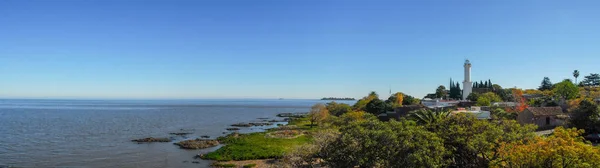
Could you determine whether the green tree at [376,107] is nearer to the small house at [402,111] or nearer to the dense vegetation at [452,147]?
the small house at [402,111]

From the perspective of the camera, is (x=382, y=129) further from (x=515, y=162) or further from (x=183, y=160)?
(x=183, y=160)

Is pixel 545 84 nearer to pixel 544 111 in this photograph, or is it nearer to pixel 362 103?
pixel 362 103

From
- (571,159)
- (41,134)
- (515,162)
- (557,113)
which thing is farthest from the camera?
(41,134)

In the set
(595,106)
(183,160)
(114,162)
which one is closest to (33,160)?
(114,162)

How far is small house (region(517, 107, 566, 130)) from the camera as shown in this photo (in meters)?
48.8

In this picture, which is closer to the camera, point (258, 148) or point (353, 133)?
point (353, 133)

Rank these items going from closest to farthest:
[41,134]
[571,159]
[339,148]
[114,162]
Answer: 1. [571,159]
2. [339,148]
3. [114,162]
4. [41,134]

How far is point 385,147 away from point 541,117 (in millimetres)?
39598

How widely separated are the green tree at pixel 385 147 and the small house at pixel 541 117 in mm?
34979

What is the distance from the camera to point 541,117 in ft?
163

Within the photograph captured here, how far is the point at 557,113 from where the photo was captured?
51.5 metres

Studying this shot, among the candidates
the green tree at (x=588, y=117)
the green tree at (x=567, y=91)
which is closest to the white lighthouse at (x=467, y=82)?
the green tree at (x=567, y=91)

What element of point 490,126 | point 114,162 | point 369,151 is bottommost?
point 114,162

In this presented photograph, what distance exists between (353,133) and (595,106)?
34.4 m
